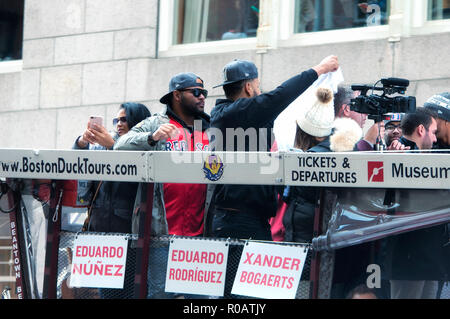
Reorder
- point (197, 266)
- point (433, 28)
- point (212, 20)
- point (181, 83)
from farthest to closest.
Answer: point (212, 20), point (433, 28), point (181, 83), point (197, 266)

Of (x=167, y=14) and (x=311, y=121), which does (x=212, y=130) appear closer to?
(x=311, y=121)

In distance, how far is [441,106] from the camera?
4.91 metres

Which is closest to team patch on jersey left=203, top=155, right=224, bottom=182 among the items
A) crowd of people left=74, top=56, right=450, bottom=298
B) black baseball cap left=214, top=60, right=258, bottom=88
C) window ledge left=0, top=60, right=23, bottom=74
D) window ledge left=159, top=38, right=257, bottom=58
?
crowd of people left=74, top=56, right=450, bottom=298

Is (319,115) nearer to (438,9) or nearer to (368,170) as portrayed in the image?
(368,170)

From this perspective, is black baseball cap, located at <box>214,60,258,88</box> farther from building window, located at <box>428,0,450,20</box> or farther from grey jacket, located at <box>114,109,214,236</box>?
building window, located at <box>428,0,450,20</box>

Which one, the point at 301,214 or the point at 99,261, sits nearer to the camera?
the point at 301,214

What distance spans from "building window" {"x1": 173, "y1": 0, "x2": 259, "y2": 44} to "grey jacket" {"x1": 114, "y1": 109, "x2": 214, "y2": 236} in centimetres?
537

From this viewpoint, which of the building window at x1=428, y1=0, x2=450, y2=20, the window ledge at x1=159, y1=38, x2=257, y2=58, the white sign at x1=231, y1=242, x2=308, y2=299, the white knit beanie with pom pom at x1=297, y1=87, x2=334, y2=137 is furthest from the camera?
the window ledge at x1=159, y1=38, x2=257, y2=58

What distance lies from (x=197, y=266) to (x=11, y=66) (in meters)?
8.71

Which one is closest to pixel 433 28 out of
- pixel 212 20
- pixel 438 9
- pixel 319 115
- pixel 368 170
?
pixel 438 9

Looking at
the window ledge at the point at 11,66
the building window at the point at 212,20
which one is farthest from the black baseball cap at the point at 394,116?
the window ledge at the point at 11,66

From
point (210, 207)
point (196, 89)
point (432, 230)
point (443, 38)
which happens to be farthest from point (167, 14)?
point (432, 230)

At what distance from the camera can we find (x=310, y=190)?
4051mm

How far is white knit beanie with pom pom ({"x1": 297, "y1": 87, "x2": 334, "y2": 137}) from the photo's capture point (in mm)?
5613
